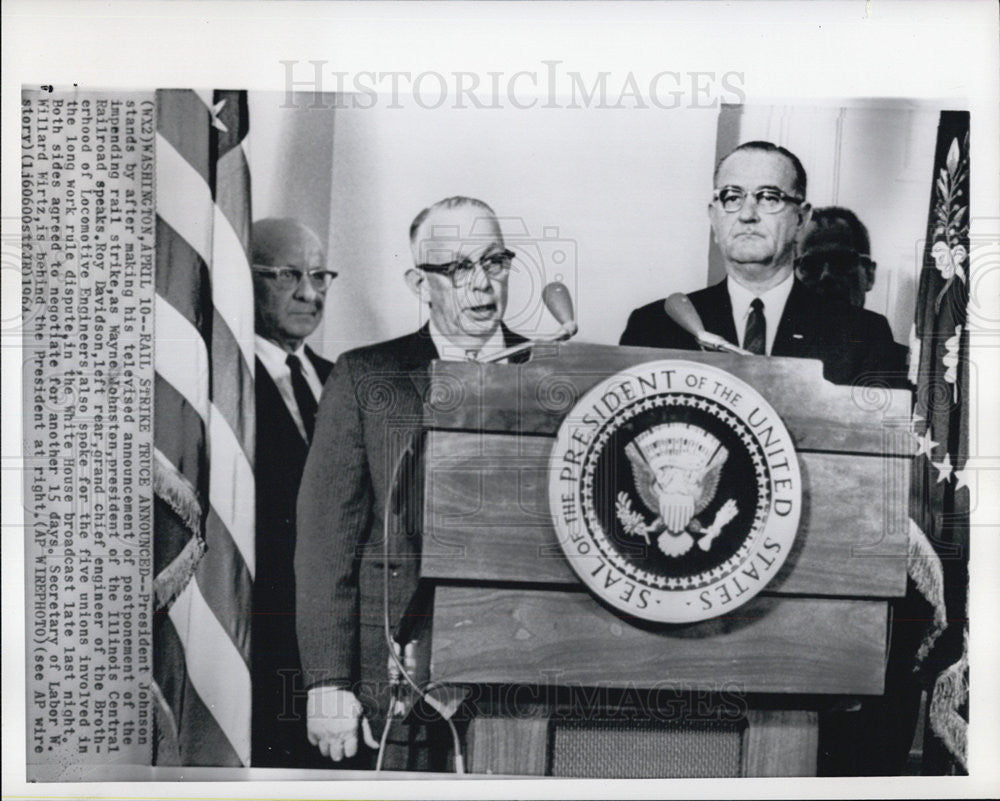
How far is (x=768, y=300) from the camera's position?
217 centimetres

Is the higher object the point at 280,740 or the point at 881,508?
the point at 881,508

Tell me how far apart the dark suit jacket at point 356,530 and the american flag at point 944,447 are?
99 cm

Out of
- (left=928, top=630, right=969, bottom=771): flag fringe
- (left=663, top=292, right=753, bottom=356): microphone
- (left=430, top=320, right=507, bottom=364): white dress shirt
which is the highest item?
(left=663, top=292, right=753, bottom=356): microphone

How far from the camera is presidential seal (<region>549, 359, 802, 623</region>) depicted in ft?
7.00

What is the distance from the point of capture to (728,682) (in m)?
2.15

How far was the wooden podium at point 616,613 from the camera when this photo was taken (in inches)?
83.6

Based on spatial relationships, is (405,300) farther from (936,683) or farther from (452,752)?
(936,683)

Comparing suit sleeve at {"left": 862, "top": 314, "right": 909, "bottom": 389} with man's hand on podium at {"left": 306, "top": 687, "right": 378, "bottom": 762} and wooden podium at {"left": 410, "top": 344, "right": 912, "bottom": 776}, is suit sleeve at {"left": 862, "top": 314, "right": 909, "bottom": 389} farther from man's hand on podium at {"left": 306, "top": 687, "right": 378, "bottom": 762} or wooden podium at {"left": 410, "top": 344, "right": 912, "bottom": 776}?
man's hand on podium at {"left": 306, "top": 687, "right": 378, "bottom": 762}

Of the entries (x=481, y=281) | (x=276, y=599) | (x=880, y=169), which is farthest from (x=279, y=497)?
(x=880, y=169)

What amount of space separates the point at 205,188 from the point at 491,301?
0.59 meters

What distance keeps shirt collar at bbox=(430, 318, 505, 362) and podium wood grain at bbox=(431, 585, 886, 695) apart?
443mm

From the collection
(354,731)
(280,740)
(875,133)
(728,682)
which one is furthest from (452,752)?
(875,133)

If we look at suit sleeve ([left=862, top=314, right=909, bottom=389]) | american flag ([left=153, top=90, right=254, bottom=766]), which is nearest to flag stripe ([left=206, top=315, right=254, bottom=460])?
american flag ([left=153, top=90, right=254, bottom=766])

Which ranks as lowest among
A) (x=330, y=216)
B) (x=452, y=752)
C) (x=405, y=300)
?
(x=452, y=752)
